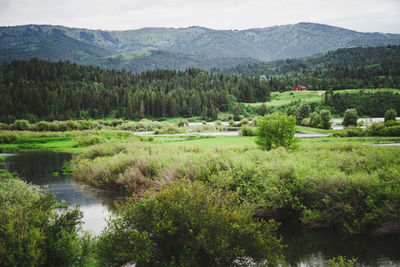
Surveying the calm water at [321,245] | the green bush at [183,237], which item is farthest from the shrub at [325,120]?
the green bush at [183,237]

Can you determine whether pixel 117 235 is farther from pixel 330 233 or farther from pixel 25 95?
pixel 25 95

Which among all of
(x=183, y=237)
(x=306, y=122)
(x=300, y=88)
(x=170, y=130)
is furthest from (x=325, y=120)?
(x=300, y=88)

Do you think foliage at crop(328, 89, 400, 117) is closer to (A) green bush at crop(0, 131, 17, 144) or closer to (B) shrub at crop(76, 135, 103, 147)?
(B) shrub at crop(76, 135, 103, 147)

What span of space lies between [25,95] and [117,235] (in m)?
130

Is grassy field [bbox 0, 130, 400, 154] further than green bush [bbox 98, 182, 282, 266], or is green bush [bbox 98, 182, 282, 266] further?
grassy field [bbox 0, 130, 400, 154]

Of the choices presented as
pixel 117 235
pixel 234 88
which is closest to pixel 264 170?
pixel 117 235

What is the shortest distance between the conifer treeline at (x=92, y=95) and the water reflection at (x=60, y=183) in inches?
2968

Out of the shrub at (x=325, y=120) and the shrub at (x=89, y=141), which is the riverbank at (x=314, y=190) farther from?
the shrub at (x=325, y=120)

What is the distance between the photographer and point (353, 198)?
1571 centimetres

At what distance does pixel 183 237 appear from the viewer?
11.0 meters

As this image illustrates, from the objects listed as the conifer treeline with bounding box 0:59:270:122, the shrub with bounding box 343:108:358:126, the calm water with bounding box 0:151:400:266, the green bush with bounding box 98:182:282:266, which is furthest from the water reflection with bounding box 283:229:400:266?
the conifer treeline with bounding box 0:59:270:122

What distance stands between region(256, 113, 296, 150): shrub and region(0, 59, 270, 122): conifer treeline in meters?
99.8

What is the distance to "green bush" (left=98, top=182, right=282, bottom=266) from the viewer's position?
10312mm

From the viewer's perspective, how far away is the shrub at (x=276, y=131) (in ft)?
104
